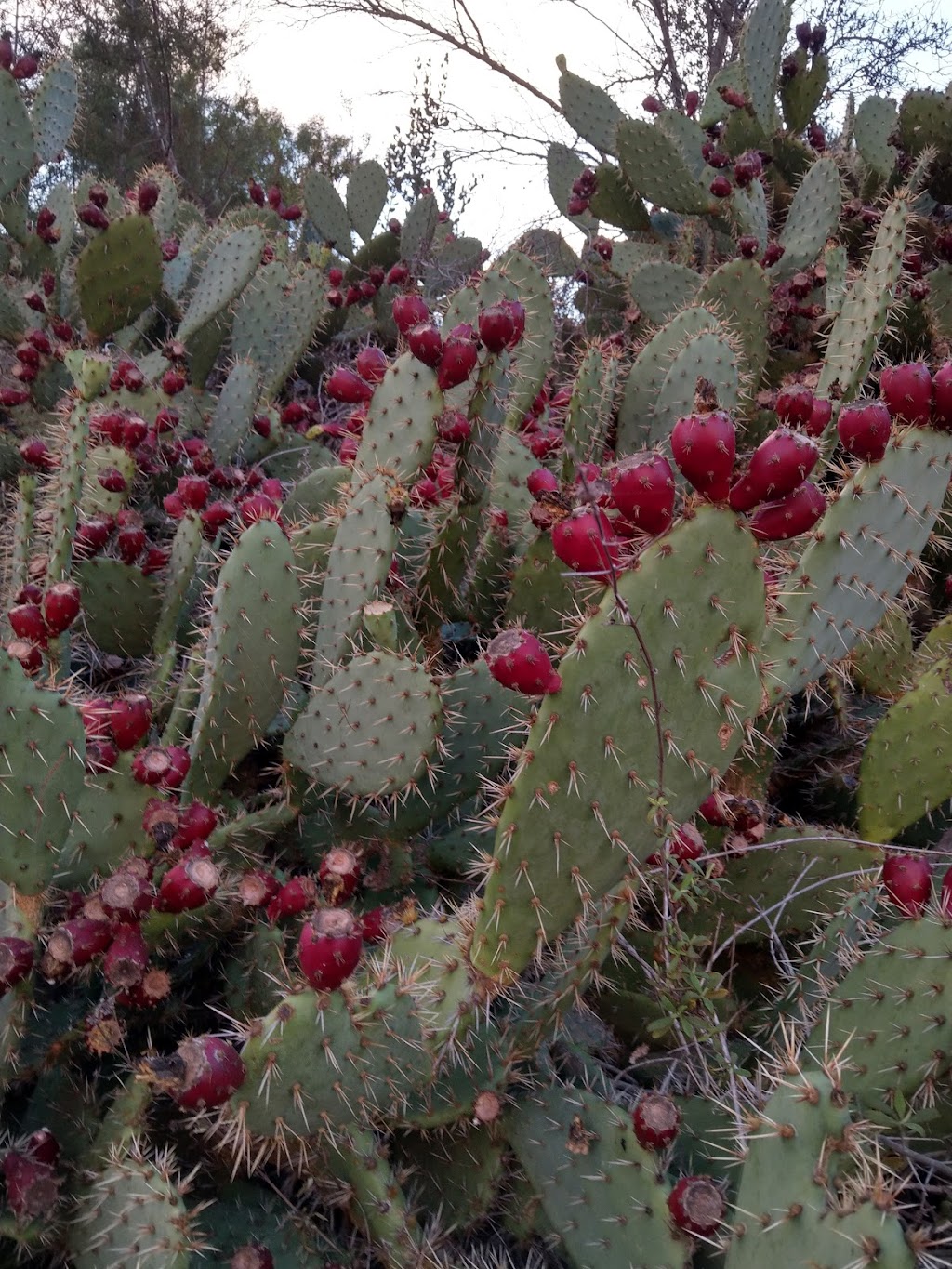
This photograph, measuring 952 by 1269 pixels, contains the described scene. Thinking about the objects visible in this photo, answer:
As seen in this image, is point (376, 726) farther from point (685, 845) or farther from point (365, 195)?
point (365, 195)

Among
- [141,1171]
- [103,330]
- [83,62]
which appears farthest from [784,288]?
[83,62]

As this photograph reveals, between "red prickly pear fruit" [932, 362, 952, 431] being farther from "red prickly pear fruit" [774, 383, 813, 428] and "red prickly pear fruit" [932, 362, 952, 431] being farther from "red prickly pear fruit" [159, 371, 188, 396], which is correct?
"red prickly pear fruit" [159, 371, 188, 396]

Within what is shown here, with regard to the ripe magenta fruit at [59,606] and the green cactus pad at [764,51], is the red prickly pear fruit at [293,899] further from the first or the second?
the green cactus pad at [764,51]

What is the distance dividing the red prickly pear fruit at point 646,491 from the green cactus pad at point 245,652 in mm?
765

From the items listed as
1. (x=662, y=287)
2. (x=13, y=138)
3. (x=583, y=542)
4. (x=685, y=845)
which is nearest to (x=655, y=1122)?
(x=685, y=845)

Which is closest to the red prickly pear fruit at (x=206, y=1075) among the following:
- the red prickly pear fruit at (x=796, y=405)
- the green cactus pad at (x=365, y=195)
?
the red prickly pear fruit at (x=796, y=405)

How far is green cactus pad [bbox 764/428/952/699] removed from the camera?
4.52 ft

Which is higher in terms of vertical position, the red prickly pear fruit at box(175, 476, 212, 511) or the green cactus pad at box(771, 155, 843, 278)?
the green cactus pad at box(771, 155, 843, 278)

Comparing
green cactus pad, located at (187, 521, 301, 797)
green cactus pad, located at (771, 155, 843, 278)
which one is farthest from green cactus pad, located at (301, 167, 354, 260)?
green cactus pad, located at (187, 521, 301, 797)

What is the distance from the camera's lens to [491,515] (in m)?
1.93

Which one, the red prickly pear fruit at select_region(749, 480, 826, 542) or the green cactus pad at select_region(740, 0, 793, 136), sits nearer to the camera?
the red prickly pear fruit at select_region(749, 480, 826, 542)

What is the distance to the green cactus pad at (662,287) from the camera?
A: 321cm

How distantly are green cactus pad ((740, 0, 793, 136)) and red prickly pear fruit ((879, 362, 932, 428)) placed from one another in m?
3.12

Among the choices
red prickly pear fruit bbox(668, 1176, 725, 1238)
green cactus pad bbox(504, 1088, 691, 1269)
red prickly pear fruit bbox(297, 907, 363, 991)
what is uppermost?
red prickly pear fruit bbox(297, 907, 363, 991)
